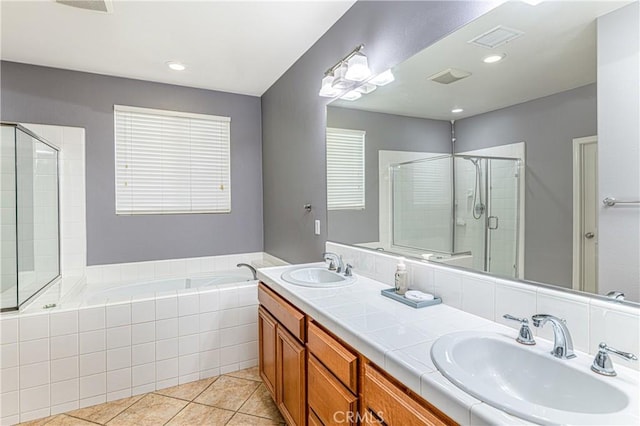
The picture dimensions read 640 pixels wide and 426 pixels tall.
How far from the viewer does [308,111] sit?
8.79 ft

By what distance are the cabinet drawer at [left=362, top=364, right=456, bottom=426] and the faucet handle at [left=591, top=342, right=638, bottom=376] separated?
0.43 meters

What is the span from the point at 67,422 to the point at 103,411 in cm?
19

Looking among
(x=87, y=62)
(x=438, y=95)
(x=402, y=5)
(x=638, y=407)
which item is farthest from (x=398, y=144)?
(x=87, y=62)

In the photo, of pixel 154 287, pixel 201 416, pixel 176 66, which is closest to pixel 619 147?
pixel 201 416

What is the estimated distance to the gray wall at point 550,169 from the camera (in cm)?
103

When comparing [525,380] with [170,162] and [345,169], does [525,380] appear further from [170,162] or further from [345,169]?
[170,162]

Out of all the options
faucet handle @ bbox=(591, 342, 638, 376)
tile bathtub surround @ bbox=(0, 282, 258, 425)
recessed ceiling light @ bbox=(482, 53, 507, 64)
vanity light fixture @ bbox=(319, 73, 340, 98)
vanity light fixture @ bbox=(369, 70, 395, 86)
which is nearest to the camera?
faucet handle @ bbox=(591, 342, 638, 376)

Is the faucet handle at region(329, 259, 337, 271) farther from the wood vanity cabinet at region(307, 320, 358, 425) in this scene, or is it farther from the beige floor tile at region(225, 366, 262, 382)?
the beige floor tile at region(225, 366, 262, 382)

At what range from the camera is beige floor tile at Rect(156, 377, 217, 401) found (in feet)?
7.59

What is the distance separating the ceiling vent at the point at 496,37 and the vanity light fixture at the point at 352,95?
33.6 inches

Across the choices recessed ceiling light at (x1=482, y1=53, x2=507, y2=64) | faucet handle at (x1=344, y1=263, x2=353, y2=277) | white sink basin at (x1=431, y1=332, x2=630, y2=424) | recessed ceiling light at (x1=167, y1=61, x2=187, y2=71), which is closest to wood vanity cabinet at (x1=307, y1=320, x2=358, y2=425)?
white sink basin at (x1=431, y1=332, x2=630, y2=424)

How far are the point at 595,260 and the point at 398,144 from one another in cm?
111

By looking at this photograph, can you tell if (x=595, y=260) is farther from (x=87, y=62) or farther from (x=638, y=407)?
(x=87, y=62)

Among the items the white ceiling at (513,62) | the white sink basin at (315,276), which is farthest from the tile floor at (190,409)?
the white ceiling at (513,62)
